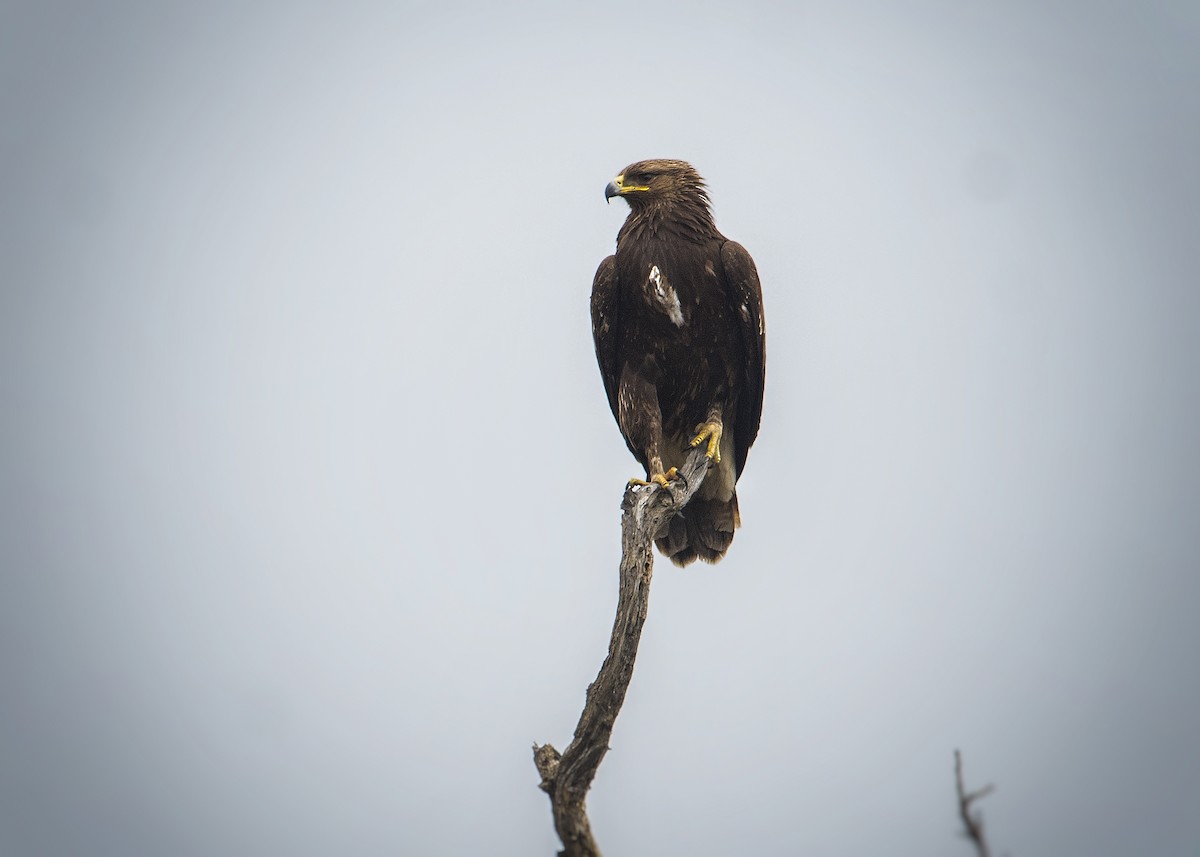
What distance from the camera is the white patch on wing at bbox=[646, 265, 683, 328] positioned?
7879 mm

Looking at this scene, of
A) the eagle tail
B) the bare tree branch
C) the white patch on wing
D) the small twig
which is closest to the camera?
the small twig

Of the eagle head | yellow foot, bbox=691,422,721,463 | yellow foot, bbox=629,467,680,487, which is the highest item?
the eagle head

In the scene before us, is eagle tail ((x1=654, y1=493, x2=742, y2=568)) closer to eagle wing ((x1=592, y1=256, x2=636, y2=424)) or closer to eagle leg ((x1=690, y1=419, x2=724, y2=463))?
eagle leg ((x1=690, y1=419, x2=724, y2=463))

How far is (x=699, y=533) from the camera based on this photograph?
8.34 metres

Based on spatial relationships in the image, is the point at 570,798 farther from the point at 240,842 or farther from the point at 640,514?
the point at 240,842

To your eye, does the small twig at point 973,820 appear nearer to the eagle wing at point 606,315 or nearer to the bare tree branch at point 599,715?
the bare tree branch at point 599,715

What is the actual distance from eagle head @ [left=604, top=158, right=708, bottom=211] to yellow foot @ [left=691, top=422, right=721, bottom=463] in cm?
147

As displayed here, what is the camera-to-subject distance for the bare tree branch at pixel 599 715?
5.18 m

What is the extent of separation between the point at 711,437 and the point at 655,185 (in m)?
1.73

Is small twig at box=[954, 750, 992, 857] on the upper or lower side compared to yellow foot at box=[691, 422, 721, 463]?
lower

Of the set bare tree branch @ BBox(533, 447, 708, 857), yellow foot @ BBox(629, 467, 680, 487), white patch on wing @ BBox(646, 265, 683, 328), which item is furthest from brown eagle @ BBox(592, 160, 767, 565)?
bare tree branch @ BBox(533, 447, 708, 857)

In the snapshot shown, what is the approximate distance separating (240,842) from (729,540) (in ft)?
254

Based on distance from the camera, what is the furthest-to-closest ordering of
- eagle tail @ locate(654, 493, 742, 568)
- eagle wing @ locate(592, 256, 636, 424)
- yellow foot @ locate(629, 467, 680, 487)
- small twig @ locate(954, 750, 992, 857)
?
1. eagle tail @ locate(654, 493, 742, 568)
2. eagle wing @ locate(592, 256, 636, 424)
3. yellow foot @ locate(629, 467, 680, 487)
4. small twig @ locate(954, 750, 992, 857)

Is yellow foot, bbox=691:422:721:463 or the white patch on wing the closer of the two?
the white patch on wing
